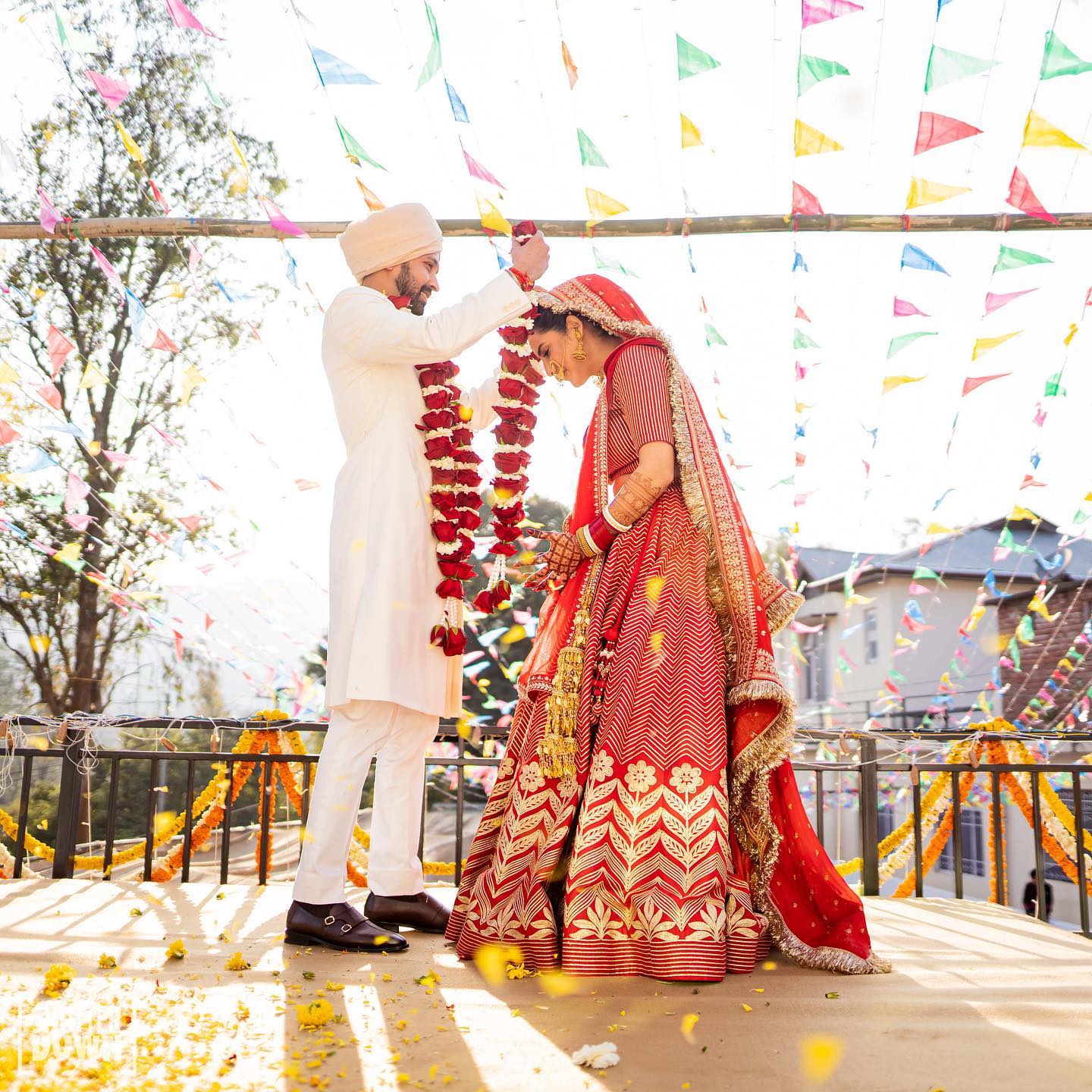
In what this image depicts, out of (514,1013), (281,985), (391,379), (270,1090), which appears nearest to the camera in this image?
(270,1090)

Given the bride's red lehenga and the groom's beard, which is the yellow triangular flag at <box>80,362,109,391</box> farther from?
the bride's red lehenga

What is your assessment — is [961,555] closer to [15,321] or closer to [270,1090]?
[15,321]

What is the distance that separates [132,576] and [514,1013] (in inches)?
369

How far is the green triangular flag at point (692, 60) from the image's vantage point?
298 centimetres

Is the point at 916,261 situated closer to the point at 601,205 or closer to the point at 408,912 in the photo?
the point at 601,205

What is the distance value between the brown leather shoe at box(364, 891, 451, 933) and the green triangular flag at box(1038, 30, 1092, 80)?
307 cm

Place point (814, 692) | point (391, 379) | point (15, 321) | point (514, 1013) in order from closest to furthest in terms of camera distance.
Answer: point (514, 1013), point (391, 379), point (15, 321), point (814, 692)

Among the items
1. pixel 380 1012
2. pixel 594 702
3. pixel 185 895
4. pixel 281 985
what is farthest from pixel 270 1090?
pixel 185 895

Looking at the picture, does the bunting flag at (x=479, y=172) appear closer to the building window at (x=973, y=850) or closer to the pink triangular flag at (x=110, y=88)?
the pink triangular flag at (x=110, y=88)

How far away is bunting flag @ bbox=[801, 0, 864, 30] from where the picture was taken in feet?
9.32

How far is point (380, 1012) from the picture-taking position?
1.79 metres

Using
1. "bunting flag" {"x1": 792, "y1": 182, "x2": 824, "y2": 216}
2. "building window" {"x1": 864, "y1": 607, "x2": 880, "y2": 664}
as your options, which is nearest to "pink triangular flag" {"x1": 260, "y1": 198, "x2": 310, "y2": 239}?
"bunting flag" {"x1": 792, "y1": 182, "x2": 824, "y2": 216}

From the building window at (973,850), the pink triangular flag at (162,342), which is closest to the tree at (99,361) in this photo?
the pink triangular flag at (162,342)

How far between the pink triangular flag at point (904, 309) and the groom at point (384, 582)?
1.69 m
